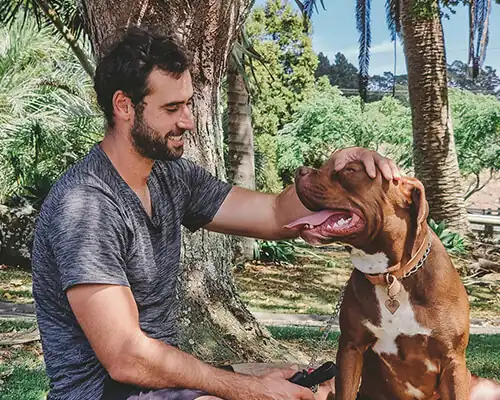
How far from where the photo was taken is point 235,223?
3.33 meters

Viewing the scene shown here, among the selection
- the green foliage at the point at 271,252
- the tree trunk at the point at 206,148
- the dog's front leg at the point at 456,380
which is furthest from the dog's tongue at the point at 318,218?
the green foliage at the point at 271,252

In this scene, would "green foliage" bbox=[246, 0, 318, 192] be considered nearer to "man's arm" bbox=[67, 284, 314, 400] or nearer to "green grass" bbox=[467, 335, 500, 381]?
"green grass" bbox=[467, 335, 500, 381]

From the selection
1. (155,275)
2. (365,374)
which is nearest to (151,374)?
(155,275)

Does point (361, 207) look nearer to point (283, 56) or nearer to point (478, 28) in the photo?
point (478, 28)

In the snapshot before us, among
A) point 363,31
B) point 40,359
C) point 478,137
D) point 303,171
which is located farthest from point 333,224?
point 478,137

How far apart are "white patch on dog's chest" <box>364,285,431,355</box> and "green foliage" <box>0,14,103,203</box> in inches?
421

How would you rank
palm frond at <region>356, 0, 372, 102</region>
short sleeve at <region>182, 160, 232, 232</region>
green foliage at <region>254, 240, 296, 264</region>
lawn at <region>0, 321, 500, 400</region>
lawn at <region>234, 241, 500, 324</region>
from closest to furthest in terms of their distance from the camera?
1. short sleeve at <region>182, 160, 232, 232</region>
2. lawn at <region>0, 321, 500, 400</region>
3. lawn at <region>234, 241, 500, 324</region>
4. green foliage at <region>254, 240, 296, 264</region>
5. palm frond at <region>356, 0, 372, 102</region>

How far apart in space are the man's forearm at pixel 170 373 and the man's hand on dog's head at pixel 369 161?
890 mm

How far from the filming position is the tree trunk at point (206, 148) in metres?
4.38

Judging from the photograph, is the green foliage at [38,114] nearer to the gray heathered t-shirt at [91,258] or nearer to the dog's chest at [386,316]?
the gray heathered t-shirt at [91,258]

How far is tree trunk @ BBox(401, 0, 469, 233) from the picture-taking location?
41.8 feet

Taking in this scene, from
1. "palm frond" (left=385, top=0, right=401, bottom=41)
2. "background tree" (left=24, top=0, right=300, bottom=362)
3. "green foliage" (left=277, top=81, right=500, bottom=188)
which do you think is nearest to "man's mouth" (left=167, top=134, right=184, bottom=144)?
"background tree" (left=24, top=0, right=300, bottom=362)

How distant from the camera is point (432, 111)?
1280 cm

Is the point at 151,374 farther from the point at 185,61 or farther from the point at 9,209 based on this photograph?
the point at 9,209
